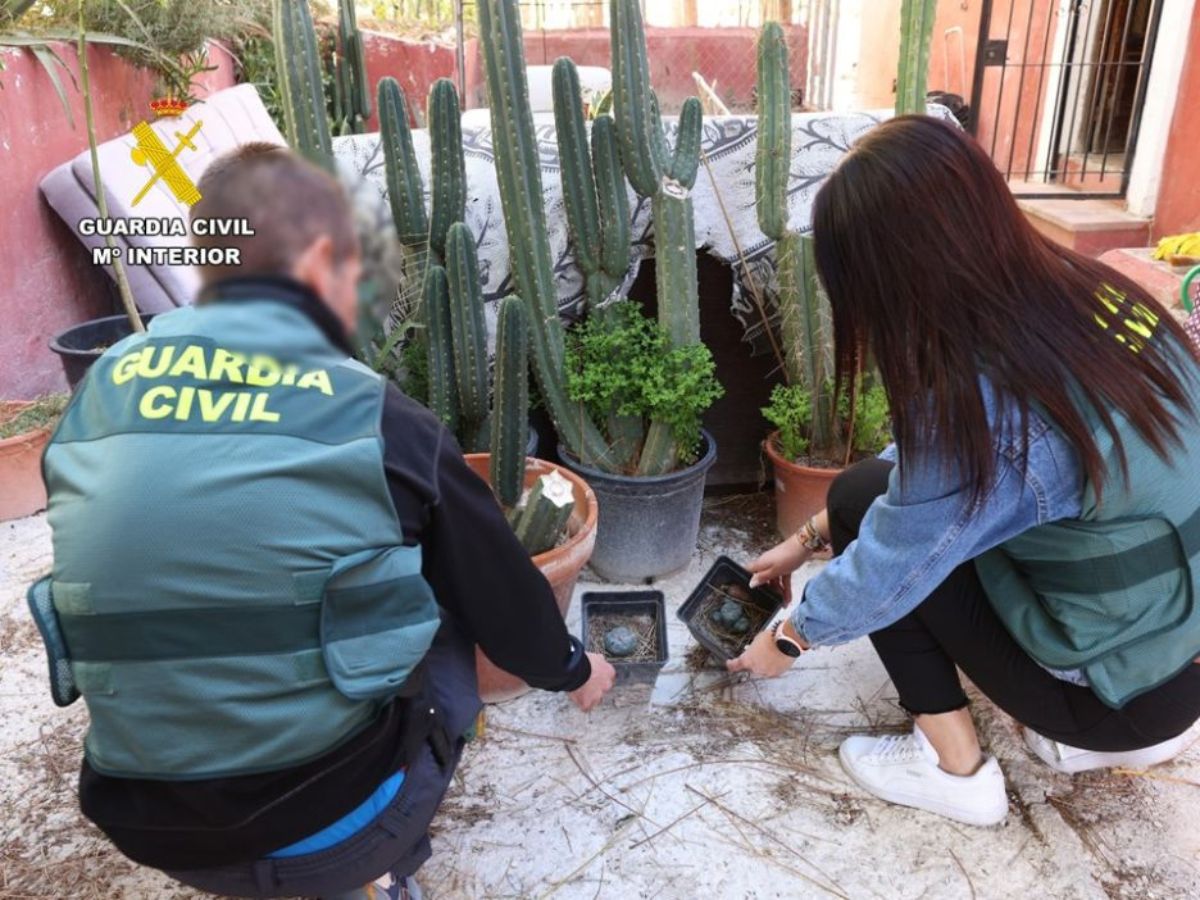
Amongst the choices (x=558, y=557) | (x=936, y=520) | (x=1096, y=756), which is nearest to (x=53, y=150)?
(x=936, y=520)

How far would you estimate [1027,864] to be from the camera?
173 cm

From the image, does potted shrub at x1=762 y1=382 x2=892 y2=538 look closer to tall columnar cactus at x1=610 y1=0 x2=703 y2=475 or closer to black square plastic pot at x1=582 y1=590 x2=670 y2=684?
tall columnar cactus at x1=610 y1=0 x2=703 y2=475

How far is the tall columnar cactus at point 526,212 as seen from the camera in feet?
7.40

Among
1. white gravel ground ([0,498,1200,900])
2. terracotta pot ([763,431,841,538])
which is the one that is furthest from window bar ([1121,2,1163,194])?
white gravel ground ([0,498,1200,900])

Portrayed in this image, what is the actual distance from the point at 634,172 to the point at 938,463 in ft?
5.14

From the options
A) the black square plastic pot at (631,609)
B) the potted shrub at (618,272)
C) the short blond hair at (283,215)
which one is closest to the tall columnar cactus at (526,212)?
the potted shrub at (618,272)

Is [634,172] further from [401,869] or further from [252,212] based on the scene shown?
[252,212]

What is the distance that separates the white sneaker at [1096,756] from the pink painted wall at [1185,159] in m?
3.99

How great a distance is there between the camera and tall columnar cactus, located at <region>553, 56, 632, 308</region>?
8.21ft

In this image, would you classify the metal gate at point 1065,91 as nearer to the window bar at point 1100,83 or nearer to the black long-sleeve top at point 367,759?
the window bar at point 1100,83

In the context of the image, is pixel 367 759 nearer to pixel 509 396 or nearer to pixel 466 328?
pixel 509 396

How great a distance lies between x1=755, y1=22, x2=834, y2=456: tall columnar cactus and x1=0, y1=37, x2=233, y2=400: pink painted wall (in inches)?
79.4

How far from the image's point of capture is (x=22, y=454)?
284 cm

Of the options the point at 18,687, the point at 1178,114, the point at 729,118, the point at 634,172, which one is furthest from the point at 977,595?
the point at 1178,114
